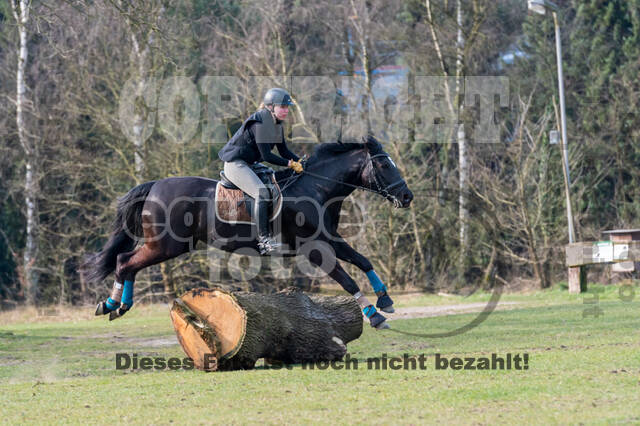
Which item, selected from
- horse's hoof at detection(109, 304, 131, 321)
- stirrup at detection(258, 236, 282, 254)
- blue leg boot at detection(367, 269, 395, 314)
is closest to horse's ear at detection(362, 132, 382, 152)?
blue leg boot at detection(367, 269, 395, 314)

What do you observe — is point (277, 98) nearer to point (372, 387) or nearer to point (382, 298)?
point (382, 298)

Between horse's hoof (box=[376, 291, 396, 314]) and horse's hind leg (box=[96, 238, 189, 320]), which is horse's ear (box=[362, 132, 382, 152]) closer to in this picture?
horse's hoof (box=[376, 291, 396, 314])

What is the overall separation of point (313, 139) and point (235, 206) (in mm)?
14901

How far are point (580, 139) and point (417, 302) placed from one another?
12.2 metres

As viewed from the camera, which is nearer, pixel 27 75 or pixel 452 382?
pixel 452 382

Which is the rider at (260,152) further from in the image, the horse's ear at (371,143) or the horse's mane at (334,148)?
the horse's ear at (371,143)

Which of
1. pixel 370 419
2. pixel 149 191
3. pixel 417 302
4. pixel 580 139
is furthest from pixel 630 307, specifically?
pixel 580 139

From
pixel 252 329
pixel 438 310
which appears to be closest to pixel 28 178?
pixel 438 310

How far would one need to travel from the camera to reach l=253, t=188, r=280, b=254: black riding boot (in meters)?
9.26

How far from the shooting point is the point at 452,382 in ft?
23.8

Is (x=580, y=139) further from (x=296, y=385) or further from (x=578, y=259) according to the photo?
(x=296, y=385)

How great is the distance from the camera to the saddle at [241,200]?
9.40 metres

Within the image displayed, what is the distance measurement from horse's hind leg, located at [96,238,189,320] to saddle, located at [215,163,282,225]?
737 millimetres

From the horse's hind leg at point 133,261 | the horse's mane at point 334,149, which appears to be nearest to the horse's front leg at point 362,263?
the horse's mane at point 334,149
